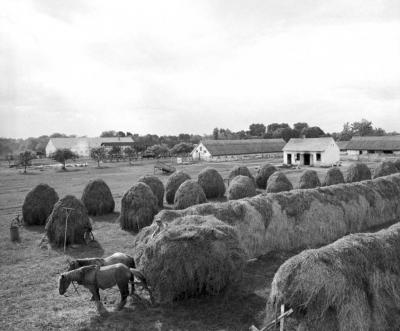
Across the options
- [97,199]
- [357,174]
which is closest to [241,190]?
[97,199]

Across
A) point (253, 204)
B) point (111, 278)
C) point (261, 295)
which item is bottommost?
point (261, 295)

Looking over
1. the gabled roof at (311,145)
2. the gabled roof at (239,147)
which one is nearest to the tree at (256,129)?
the gabled roof at (239,147)

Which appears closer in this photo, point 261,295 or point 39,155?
point 261,295

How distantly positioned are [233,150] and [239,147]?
2174 millimetres

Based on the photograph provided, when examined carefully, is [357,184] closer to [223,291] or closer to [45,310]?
[223,291]

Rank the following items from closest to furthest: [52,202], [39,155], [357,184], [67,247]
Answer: [67,247], [357,184], [52,202], [39,155]

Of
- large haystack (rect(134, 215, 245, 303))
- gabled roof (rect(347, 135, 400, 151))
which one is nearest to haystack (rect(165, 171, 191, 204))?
large haystack (rect(134, 215, 245, 303))

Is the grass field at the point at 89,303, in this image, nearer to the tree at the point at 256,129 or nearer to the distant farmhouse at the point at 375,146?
the distant farmhouse at the point at 375,146

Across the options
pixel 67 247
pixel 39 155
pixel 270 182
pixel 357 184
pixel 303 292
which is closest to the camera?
pixel 303 292

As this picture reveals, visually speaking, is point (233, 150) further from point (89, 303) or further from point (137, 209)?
point (89, 303)

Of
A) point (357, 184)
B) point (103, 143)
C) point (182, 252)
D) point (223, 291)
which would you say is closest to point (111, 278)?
point (182, 252)

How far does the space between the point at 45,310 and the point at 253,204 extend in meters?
8.46

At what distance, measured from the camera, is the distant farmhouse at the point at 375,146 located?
60.3 meters

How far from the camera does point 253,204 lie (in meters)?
14.6
